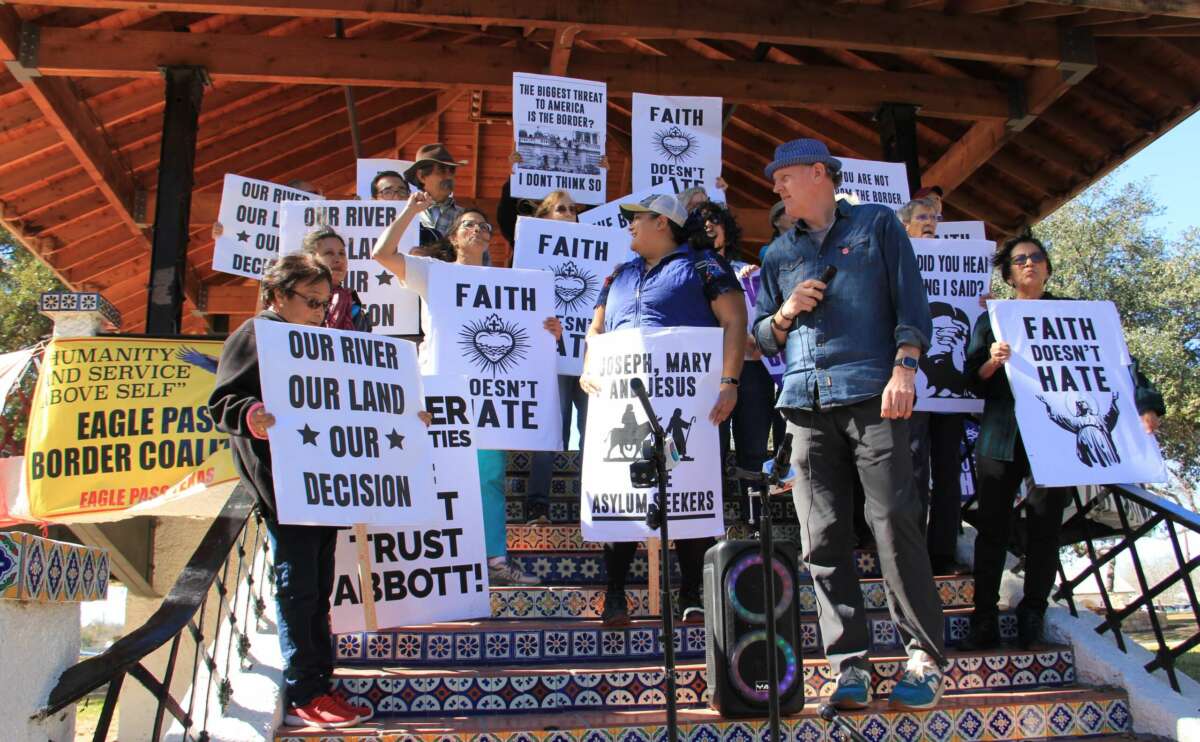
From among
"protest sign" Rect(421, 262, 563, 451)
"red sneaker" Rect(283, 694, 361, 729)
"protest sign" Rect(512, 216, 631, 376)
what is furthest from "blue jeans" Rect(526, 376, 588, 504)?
"red sneaker" Rect(283, 694, 361, 729)

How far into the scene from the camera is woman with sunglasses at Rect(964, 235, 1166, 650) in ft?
16.3

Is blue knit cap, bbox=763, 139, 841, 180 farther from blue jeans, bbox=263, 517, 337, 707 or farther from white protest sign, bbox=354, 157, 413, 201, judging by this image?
white protest sign, bbox=354, 157, 413, 201

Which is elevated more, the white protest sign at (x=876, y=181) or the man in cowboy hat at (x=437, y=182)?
the white protest sign at (x=876, y=181)

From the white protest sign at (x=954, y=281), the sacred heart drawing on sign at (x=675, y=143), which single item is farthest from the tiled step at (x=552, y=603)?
the sacred heart drawing on sign at (x=675, y=143)

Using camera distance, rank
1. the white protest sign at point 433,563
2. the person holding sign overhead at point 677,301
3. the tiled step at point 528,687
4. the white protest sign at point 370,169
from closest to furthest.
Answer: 1. the tiled step at point 528,687
2. the white protest sign at point 433,563
3. the person holding sign overhead at point 677,301
4. the white protest sign at point 370,169

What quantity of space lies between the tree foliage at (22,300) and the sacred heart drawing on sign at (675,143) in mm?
17519

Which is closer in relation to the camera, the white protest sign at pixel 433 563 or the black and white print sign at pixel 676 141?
the white protest sign at pixel 433 563

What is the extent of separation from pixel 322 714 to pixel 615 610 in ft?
4.63

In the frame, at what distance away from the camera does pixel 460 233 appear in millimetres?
6031

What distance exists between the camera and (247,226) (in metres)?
7.96

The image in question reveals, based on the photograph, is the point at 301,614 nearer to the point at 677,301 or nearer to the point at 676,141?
the point at 677,301

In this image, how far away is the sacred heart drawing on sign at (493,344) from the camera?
5562 mm

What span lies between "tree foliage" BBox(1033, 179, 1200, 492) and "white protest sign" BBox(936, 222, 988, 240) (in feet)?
53.2

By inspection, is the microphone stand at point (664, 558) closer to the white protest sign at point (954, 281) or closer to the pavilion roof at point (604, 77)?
the white protest sign at point (954, 281)
